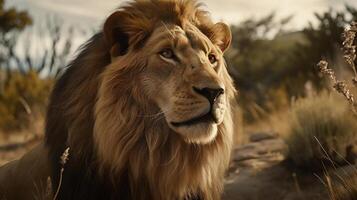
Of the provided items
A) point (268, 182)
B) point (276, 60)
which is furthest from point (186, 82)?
point (276, 60)

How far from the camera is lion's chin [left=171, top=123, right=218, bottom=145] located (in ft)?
11.2

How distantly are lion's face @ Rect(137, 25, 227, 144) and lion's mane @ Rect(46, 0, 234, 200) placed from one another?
107 millimetres

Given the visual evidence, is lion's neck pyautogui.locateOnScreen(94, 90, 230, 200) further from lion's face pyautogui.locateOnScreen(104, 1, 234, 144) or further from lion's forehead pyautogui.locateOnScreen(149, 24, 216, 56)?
Result: lion's forehead pyautogui.locateOnScreen(149, 24, 216, 56)

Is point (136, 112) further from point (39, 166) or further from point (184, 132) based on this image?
point (39, 166)

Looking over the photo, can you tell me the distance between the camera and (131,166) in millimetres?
3705

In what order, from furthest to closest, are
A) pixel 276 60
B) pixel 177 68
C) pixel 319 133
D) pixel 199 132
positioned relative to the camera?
pixel 276 60
pixel 319 133
pixel 177 68
pixel 199 132

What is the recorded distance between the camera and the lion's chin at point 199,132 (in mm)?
3412

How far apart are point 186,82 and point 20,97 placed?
41.3 ft

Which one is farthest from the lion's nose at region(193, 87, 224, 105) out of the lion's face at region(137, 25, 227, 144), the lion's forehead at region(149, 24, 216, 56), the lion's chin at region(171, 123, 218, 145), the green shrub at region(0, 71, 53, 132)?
the green shrub at region(0, 71, 53, 132)

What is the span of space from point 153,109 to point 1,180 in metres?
1.59

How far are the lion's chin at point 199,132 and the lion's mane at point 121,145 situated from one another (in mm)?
217

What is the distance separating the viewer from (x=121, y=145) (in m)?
3.66

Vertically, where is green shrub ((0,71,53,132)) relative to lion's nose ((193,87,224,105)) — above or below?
below

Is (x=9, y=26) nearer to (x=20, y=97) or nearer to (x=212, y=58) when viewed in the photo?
(x=20, y=97)
